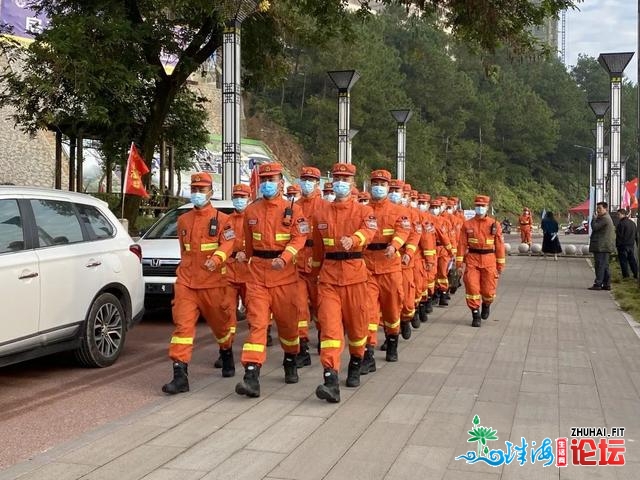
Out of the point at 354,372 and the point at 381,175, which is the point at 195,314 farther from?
the point at 381,175

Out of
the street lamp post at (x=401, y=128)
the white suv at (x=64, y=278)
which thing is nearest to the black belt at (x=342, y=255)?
the white suv at (x=64, y=278)

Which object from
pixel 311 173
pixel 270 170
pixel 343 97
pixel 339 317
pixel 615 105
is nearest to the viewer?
Answer: pixel 339 317

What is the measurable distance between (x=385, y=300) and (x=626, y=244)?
36.3 feet

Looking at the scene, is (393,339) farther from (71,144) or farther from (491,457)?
(71,144)

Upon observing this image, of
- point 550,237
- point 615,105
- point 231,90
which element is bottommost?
point 550,237

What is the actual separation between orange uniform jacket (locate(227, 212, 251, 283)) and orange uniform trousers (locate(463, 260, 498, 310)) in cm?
438

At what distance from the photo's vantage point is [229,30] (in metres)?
13.3

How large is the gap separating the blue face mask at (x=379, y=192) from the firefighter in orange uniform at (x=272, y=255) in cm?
125

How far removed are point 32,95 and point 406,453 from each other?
43.4 ft

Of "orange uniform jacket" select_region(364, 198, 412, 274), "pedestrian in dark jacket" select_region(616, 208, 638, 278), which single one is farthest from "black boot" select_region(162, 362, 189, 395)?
"pedestrian in dark jacket" select_region(616, 208, 638, 278)

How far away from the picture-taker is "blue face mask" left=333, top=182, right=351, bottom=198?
Result: 258 inches

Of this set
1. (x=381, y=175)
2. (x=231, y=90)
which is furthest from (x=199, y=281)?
(x=231, y=90)

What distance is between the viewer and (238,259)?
683 centimetres

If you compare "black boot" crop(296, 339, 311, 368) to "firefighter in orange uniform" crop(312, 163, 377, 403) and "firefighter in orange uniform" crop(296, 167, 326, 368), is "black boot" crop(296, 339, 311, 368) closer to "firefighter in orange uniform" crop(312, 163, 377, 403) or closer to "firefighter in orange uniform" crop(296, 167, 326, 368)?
"firefighter in orange uniform" crop(296, 167, 326, 368)
